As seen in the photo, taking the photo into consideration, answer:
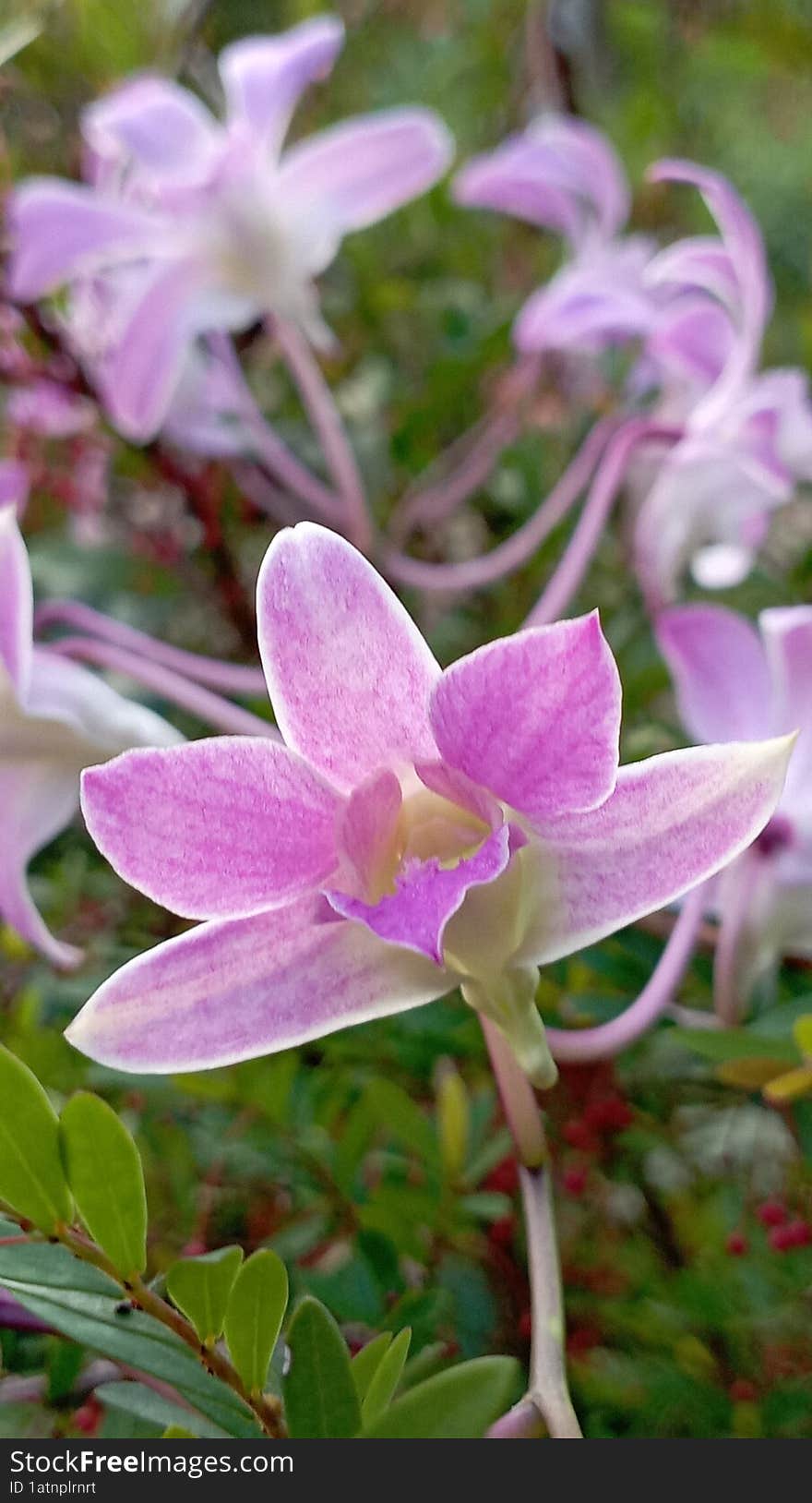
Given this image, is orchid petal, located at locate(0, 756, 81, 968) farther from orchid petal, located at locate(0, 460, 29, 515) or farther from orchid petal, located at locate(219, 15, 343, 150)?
orchid petal, located at locate(219, 15, 343, 150)

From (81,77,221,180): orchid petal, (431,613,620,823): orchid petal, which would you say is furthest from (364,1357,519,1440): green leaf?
(81,77,221,180): orchid petal

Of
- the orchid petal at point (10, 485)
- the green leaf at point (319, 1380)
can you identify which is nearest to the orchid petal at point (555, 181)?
the orchid petal at point (10, 485)

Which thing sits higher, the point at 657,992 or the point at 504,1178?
the point at 657,992

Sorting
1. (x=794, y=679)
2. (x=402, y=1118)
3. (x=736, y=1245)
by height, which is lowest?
(x=736, y=1245)

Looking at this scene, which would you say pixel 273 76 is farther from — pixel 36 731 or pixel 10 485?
pixel 36 731

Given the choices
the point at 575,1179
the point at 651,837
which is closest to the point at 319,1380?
the point at 651,837

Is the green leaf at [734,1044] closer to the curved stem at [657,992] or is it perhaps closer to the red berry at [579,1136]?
the curved stem at [657,992]
